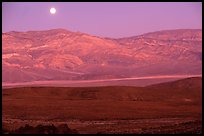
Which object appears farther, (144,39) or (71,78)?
(144,39)

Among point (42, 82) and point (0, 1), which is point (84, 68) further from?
point (0, 1)

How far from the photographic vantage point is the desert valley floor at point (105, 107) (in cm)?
2694

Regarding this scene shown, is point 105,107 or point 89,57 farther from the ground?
point 89,57

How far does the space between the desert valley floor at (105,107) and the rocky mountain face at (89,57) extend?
66.6m

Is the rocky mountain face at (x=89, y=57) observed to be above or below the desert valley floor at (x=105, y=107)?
above

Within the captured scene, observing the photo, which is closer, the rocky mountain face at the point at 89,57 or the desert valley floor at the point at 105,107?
the desert valley floor at the point at 105,107

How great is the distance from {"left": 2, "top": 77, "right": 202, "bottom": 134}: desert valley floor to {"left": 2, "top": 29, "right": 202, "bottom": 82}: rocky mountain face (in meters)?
66.6

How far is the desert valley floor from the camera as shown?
2694 centimetres

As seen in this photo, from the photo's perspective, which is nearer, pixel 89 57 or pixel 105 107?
pixel 105 107

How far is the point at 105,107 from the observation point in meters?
38.9

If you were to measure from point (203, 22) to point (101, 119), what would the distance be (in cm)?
2085

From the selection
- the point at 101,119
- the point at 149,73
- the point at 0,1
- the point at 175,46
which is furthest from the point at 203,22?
the point at 175,46

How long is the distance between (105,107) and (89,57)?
106234 mm

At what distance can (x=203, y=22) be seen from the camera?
9.78m
